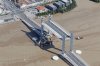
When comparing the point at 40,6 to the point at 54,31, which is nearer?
the point at 54,31

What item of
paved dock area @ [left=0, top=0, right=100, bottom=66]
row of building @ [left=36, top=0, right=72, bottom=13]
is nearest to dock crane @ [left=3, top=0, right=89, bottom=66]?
paved dock area @ [left=0, top=0, right=100, bottom=66]

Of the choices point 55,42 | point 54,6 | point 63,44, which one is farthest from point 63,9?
point 63,44

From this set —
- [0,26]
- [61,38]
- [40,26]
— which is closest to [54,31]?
[61,38]

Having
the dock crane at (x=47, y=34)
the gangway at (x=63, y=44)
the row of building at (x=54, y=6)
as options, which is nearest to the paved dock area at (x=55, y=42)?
the dock crane at (x=47, y=34)

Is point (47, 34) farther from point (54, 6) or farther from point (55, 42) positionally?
point (54, 6)

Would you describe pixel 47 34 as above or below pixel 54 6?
below

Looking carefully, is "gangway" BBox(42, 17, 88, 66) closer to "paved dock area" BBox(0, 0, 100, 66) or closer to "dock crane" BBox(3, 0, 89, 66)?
"dock crane" BBox(3, 0, 89, 66)

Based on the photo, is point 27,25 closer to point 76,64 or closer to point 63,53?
point 63,53

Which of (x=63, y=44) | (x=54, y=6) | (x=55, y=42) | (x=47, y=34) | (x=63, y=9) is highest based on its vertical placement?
(x=54, y=6)
